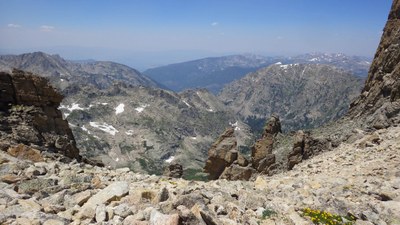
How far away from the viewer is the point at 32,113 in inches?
1462

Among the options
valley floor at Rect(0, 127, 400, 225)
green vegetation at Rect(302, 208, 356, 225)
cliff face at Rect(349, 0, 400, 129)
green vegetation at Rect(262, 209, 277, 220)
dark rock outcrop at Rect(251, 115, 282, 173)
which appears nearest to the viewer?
valley floor at Rect(0, 127, 400, 225)

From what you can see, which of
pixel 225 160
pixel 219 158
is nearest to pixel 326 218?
pixel 225 160

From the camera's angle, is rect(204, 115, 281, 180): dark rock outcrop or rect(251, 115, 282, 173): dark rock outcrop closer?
rect(251, 115, 282, 173): dark rock outcrop

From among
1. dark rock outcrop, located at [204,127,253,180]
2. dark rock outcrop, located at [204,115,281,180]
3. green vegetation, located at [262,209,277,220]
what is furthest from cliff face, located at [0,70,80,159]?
dark rock outcrop, located at [204,127,253,180]

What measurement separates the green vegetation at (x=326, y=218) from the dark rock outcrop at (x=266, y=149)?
39355mm

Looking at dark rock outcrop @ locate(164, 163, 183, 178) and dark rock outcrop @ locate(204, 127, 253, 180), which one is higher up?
dark rock outcrop @ locate(204, 127, 253, 180)

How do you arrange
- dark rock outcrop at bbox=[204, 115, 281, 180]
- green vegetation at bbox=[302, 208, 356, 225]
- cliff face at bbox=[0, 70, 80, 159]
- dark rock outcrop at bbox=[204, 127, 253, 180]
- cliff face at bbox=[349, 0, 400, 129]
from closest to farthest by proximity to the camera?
green vegetation at bbox=[302, 208, 356, 225], cliff face at bbox=[0, 70, 80, 159], cliff face at bbox=[349, 0, 400, 129], dark rock outcrop at bbox=[204, 115, 281, 180], dark rock outcrop at bbox=[204, 127, 253, 180]

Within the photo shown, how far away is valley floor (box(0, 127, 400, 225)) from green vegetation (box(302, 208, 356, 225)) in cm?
28

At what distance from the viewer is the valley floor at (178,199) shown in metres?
12.4

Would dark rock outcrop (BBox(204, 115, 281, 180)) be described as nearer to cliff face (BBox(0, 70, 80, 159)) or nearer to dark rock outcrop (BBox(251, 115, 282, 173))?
dark rock outcrop (BBox(251, 115, 282, 173))

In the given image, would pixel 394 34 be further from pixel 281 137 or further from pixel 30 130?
pixel 30 130

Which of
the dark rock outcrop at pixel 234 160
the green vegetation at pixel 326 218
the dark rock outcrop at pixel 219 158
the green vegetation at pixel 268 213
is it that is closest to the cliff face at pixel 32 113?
the green vegetation at pixel 268 213

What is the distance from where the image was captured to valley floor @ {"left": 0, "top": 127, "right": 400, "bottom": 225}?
1243 cm

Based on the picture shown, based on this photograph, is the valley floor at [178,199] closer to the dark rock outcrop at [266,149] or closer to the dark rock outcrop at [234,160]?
the dark rock outcrop at [266,149]
